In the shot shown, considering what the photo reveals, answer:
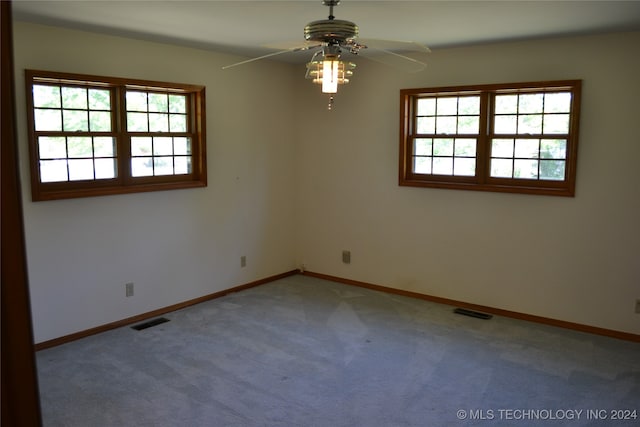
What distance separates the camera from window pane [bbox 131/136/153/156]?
452cm

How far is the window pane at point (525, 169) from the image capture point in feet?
15.0

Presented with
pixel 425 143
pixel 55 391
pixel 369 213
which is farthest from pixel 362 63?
pixel 55 391

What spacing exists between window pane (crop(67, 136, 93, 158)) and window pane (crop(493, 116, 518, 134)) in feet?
11.9

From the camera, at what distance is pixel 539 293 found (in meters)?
4.57

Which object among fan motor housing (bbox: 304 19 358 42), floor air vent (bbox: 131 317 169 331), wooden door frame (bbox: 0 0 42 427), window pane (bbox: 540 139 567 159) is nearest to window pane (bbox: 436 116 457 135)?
window pane (bbox: 540 139 567 159)

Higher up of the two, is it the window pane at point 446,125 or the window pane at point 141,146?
the window pane at point 446,125

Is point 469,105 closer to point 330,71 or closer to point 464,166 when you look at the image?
point 464,166

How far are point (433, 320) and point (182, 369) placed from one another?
2274 millimetres

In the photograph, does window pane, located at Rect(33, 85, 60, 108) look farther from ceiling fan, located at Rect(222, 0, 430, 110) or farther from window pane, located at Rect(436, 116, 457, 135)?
window pane, located at Rect(436, 116, 457, 135)

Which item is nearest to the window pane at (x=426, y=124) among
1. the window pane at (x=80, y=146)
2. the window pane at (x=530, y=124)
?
the window pane at (x=530, y=124)

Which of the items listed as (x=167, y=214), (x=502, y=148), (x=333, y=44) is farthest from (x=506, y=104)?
(x=167, y=214)

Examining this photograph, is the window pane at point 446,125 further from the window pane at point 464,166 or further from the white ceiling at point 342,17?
the white ceiling at point 342,17

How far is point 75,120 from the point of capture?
13.4 ft

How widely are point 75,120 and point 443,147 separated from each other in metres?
3.39
